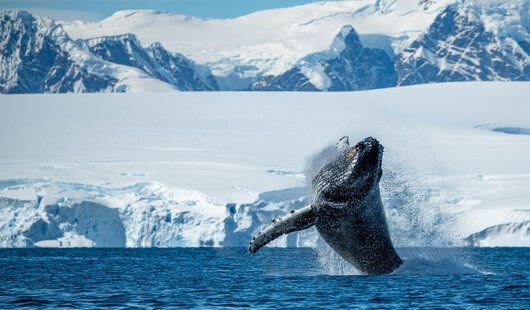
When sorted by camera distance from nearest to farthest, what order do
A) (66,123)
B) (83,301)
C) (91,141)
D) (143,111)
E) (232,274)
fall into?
(83,301) → (232,274) → (91,141) → (66,123) → (143,111)

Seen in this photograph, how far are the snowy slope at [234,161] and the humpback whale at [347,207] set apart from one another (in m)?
8.18

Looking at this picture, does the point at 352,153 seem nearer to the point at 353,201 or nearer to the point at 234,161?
the point at 353,201

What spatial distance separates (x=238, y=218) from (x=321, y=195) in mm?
30677

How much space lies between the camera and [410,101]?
82.0 meters

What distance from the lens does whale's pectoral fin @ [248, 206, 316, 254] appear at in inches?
706

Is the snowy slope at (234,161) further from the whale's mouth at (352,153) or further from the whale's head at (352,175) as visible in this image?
the whale's mouth at (352,153)

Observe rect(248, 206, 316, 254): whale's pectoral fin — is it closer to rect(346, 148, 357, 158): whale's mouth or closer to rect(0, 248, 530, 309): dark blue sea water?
rect(0, 248, 530, 309): dark blue sea water

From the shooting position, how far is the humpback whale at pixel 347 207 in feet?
56.7

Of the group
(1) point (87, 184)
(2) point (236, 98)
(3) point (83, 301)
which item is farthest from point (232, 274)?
(2) point (236, 98)

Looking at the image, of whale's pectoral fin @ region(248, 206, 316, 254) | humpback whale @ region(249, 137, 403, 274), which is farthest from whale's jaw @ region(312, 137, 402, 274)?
whale's pectoral fin @ region(248, 206, 316, 254)

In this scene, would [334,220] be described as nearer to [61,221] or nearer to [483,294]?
[483,294]

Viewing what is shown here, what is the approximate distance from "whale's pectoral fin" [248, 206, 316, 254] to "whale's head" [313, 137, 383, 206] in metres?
0.30

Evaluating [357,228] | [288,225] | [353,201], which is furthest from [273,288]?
[353,201]

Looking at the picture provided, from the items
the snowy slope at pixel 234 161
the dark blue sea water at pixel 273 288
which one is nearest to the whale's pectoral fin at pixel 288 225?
the dark blue sea water at pixel 273 288
